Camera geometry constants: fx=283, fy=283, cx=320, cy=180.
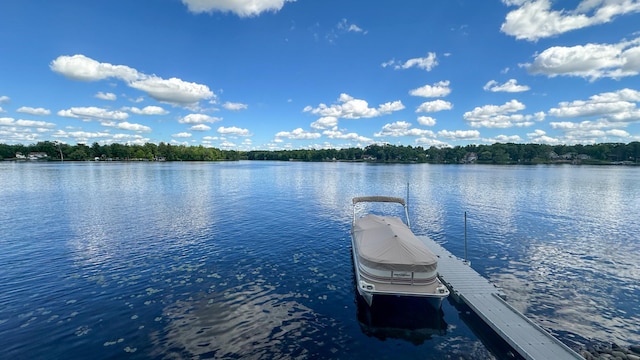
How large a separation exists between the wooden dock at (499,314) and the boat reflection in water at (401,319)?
7.50ft

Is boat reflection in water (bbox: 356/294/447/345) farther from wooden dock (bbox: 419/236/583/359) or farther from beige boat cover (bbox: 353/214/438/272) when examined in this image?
beige boat cover (bbox: 353/214/438/272)

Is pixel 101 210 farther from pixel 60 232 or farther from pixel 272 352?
pixel 272 352

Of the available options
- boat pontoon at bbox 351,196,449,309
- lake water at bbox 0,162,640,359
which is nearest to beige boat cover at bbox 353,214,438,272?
boat pontoon at bbox 351,196,449,309

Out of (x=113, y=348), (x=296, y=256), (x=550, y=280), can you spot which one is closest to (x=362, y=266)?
(x=296, y=256)

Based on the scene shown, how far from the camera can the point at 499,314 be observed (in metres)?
15.1

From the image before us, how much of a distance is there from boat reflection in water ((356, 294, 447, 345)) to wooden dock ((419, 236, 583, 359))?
2.29 metres

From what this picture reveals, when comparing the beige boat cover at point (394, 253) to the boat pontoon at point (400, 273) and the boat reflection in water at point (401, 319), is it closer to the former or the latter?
the boat pontoon at point (400, 273)

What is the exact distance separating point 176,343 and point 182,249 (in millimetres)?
14168

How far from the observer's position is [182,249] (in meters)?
26.0

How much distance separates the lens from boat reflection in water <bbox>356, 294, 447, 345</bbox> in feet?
47.9

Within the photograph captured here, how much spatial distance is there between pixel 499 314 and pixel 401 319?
509 cm

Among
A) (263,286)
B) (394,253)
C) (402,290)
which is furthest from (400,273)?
(263,286)

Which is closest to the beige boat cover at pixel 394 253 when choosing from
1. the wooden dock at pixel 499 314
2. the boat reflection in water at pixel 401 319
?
the boat reflection in water at pixel 401 319

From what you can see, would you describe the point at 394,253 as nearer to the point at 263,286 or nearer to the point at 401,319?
the point at 401,319
